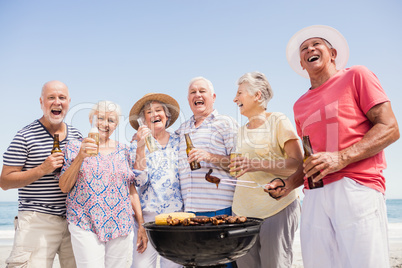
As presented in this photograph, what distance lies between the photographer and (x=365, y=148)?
258cm

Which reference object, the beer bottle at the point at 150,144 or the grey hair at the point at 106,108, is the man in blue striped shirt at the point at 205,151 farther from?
the grey hair at the point at 106,108

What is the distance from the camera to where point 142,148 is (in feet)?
13.4

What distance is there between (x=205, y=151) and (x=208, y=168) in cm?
29

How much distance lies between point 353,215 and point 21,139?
11.6 feet

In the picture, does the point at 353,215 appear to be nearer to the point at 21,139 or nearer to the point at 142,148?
the point at 142,148

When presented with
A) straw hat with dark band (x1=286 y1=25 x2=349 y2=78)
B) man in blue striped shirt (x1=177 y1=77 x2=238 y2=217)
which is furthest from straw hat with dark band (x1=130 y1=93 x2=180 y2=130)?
straw hat with dark band (x1=286 y1=25 x2=349 y2=78)

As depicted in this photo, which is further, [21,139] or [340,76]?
[21,139]

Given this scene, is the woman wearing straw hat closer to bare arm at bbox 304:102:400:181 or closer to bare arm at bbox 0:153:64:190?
bare arm at bbox 0:153:64:190

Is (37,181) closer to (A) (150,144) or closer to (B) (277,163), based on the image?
(A) (150,144)

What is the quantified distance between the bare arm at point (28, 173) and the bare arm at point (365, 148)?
2633 millimetres

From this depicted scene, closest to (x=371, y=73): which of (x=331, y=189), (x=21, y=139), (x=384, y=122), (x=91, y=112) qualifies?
(x=384, y=122)

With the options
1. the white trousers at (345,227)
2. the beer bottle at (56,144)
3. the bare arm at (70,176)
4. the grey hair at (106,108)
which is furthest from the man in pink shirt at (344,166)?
the beer bottle at (56,144)

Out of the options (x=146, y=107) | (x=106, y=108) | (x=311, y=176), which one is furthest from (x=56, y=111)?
(x=311, y=176)

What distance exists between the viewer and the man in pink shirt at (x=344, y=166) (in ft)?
8.41
